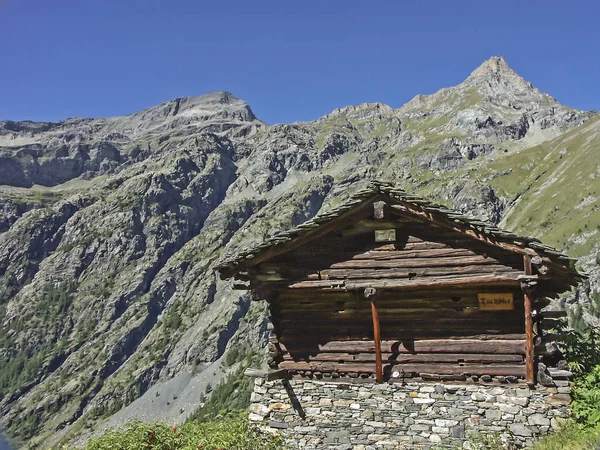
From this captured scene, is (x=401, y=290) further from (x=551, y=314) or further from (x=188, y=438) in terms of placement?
(x=188, y=438)

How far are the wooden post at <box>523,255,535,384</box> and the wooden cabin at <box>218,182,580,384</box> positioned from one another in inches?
1.3

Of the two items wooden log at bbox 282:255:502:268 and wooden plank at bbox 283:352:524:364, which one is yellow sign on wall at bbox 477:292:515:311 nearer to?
wooden log at bbox 282:255:502:268

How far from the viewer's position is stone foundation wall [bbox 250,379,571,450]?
12.8 meters

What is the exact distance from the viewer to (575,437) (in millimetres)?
11422

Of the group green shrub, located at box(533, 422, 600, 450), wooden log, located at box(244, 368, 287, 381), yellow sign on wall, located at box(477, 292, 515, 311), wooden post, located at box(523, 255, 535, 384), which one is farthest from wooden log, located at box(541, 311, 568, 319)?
wooden log, located at box(244, 368, 287, 381)

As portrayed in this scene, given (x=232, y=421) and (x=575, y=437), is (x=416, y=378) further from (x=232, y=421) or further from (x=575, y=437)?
(x=232, y=421)

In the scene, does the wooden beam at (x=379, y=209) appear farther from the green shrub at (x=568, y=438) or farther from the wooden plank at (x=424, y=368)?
the green shrub at (x=568, y=438)

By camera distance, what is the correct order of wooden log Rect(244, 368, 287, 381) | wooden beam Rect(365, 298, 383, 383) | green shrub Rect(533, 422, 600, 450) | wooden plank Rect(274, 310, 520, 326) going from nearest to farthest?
green shrub Rect(533, 422, 600, 450) < wooden plank Rect(274, 310, 520, 326) < wooden beam Rect(365, 298, 383, 383) < wooden log Rect(244, 368, 287, 381)

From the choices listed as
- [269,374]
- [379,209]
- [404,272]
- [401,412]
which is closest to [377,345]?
[401,412]

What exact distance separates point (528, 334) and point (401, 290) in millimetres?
3636

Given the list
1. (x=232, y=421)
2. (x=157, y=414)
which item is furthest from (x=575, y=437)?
(x=157, y=414)

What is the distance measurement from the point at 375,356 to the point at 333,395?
1.78 meters

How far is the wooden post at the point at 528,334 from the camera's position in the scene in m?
13.0

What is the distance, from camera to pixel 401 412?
1405 cm
